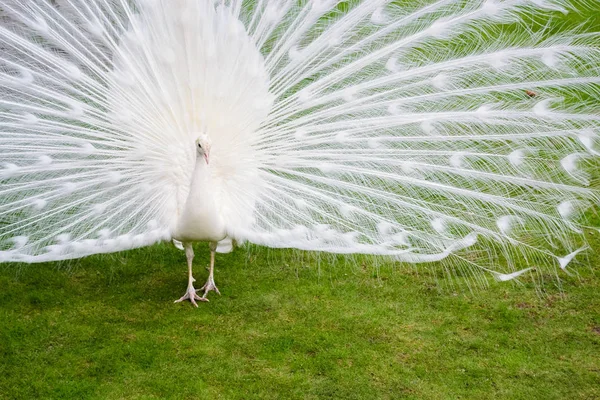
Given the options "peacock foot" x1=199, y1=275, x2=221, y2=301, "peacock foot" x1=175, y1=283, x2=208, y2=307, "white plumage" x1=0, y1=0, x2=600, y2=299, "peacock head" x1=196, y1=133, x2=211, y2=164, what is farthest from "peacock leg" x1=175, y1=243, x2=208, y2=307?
"peacock head" x1=196, y1=133, x2=211, y2=164

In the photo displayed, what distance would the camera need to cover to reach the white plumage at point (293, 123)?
4320mm

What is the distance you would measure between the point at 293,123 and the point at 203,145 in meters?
0.72

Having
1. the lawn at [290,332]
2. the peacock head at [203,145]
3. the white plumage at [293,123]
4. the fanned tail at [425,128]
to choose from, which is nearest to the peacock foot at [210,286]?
the lawn at [290,332]

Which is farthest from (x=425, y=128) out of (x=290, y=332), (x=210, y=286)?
(x=210, y=286)

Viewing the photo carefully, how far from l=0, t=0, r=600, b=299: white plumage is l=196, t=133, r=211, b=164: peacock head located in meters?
0.02

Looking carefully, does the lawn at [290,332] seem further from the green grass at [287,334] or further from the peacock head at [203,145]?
the peacock head at [203,145]

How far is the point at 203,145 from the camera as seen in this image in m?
4.25

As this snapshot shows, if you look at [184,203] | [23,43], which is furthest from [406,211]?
[23,43]

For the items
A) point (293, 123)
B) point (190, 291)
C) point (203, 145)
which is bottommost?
point (190, 291)

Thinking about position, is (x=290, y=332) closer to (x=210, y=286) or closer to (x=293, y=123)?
(x=210, y=286)

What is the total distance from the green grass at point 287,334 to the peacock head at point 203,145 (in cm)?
117

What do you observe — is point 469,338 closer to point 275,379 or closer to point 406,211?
point 406,211

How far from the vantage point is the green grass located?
404 cm

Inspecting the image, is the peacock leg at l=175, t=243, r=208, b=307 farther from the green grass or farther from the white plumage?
the white plumage
